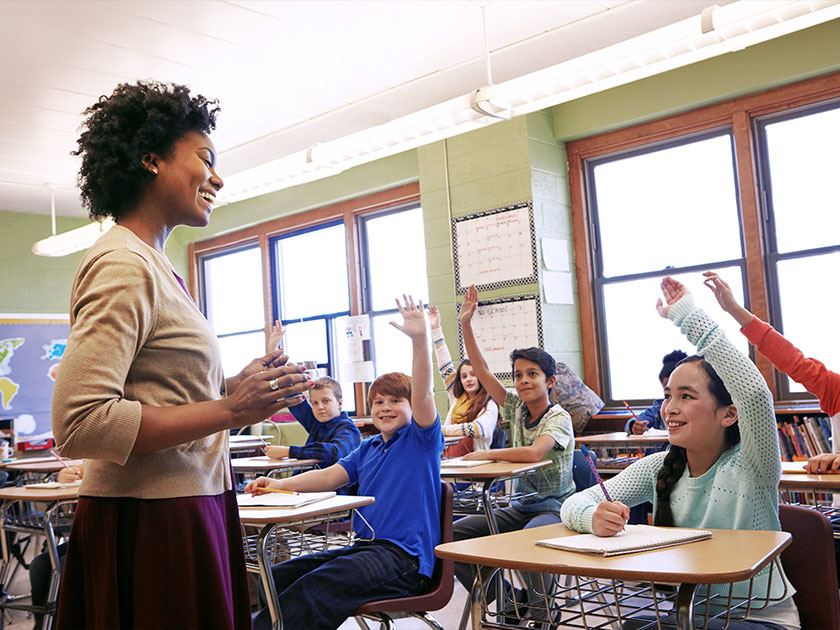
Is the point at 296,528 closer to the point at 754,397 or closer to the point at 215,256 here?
the point at 754,397

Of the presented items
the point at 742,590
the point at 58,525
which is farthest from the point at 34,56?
the point at 742,590

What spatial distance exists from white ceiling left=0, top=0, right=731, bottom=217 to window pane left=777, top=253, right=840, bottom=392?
153cm

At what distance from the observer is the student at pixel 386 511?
2133 millimetres

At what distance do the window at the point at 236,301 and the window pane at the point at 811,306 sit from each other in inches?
191

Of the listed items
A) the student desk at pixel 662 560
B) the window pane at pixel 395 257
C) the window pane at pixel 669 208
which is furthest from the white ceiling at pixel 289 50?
Result: the student desk at pixel 662 560

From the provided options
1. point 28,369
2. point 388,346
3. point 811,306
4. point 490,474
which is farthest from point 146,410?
point 28,369

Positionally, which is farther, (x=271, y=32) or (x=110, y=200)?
(x=271, y=32)

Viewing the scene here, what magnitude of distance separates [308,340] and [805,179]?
4.43 metres

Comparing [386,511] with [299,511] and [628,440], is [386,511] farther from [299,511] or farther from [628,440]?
[628,440]

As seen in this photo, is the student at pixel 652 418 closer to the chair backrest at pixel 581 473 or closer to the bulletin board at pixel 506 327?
the bulletin board at pixel 506 327

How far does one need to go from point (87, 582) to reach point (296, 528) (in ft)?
Answer: 5.28

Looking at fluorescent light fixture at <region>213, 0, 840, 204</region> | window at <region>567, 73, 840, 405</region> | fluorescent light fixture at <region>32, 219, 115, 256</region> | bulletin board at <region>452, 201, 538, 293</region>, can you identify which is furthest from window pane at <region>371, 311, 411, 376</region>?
fluorescent light fixture at <region>32, 219, 115, 256</region>

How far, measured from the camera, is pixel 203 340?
1185 mm

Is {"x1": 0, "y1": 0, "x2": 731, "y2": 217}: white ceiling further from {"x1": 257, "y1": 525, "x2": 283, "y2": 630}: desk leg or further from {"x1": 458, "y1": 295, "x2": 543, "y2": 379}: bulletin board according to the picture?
{"x1": 257, "y1": 525, "x2": 283, "y2": 630}: desk leg
